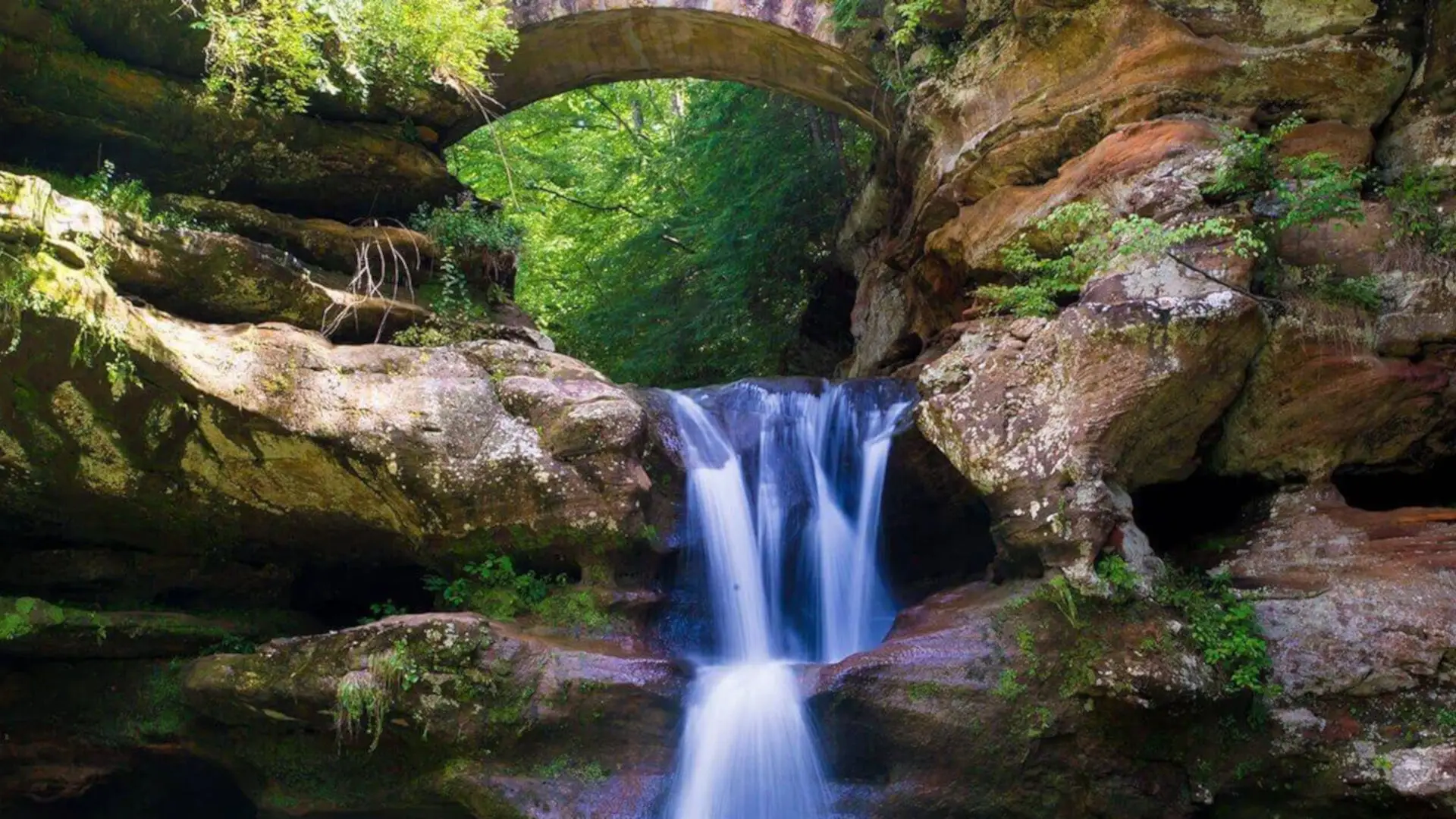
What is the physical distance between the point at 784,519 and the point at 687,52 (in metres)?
6.37

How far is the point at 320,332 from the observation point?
8117 mm

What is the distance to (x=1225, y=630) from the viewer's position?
6.38 meters

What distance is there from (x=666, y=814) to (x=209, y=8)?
740 centimetres

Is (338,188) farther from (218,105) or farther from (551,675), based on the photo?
(551,675)

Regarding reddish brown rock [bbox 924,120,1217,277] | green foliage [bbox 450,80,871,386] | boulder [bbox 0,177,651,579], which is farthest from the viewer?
green foliage [bbox 450,80,871,386]

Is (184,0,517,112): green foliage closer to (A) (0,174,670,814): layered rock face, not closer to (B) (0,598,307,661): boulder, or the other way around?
(A) (0,174,670,814): layered rock face

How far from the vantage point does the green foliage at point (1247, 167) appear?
23.9 ft

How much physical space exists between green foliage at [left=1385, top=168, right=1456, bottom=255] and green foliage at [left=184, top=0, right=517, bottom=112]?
8.21m

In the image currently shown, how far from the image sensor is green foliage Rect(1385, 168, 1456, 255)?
285 inches

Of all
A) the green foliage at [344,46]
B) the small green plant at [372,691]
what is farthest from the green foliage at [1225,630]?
the green foliage at [344,46]

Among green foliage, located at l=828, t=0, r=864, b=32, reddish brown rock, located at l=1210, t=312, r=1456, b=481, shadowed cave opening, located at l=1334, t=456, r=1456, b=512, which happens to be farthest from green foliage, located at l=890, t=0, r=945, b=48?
shadowed cave opening, located at l=1334, t=456, r=1456, b=512

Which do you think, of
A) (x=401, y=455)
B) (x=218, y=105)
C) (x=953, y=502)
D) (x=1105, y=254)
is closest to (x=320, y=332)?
(x=401, y=455)

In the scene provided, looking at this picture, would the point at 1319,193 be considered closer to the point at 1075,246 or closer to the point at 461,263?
the point at 1075,246

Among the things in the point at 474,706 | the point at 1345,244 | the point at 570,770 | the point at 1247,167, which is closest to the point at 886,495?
the point at 570,770
